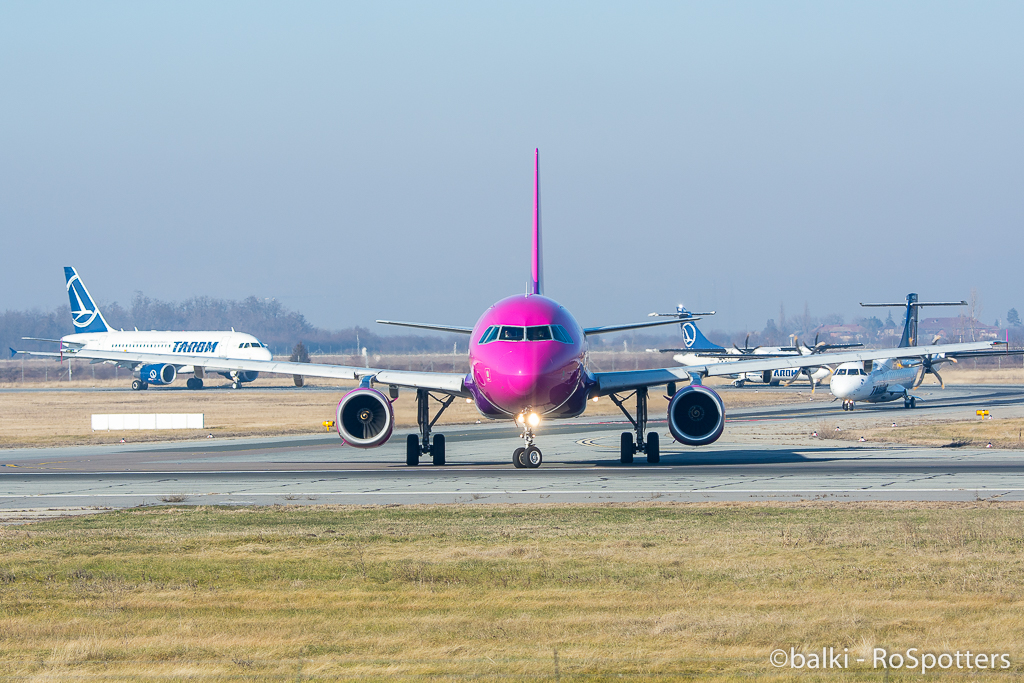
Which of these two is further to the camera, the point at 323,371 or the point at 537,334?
the point at 323,371

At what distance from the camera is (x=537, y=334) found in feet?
91.1

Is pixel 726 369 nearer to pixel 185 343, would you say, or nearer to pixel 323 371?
pixel 323 371

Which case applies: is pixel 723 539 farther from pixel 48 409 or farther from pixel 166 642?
pixel 48 409

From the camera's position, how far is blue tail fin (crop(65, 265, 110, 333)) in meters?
120

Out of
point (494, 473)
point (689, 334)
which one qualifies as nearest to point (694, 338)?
point (689, 334)

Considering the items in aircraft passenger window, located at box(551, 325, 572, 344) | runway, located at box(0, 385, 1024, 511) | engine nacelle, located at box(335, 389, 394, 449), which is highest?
aircraft passenger window, located at box(551, 325, 572, 344)

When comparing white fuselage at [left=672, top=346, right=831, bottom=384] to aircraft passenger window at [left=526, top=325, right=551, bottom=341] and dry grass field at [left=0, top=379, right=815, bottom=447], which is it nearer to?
dry grass field at [left=0, top=379, right=815, bottom=447]

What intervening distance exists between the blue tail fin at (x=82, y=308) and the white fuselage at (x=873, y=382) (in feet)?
283

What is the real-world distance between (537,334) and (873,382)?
46.3 meters

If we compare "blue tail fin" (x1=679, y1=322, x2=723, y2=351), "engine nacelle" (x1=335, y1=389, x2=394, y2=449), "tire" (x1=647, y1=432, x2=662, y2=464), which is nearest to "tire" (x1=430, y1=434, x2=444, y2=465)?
"engine nacelle" (x1=335, y1=389, x2=394, y2=449)

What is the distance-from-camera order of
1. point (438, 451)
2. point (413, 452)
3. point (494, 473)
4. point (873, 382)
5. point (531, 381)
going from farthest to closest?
point (873, 382)
point (438, 451)
point (413, 452)
point (494, 473)
point (531, 381)

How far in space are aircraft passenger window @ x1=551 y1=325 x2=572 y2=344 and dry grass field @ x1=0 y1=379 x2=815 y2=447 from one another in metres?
26.3

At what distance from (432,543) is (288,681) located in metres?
7.74

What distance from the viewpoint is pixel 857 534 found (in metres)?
17.2
